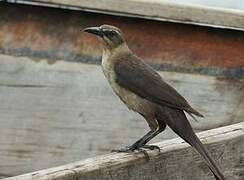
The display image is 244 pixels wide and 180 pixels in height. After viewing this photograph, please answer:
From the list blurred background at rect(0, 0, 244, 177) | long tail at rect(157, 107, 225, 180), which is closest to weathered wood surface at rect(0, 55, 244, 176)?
blurred background at rect(0, 0, 244, 177)

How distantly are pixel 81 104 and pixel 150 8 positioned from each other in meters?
0.75

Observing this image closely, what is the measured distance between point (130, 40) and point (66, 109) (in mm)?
575

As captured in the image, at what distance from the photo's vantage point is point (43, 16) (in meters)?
4.84

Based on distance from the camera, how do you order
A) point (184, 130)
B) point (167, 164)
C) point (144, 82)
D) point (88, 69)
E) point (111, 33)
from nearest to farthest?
point (167, 164), point (184, 130), point (144, 82), point (111, 33), point (88, 69)

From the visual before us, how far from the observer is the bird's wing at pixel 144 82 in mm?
3793

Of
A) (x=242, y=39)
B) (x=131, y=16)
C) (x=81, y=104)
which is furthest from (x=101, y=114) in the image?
(x=242, y=39)

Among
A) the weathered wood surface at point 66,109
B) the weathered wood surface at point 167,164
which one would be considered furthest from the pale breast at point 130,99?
the weathered wood surface at point 66,109

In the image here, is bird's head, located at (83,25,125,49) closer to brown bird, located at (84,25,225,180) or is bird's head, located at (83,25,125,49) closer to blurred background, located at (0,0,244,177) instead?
brown bird, located at (84,25,225,180)

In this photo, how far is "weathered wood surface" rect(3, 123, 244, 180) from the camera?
8.95 ft

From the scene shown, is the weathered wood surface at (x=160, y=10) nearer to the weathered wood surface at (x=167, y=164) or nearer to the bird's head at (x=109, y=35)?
the bird's head at (x=109, y=35)

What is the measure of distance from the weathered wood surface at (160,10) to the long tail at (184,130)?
102 centimetres

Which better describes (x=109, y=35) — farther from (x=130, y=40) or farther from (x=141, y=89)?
(x=130, y=40)

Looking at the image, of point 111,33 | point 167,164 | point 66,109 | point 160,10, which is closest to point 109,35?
point 111,33

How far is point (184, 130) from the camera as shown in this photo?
141 inches
